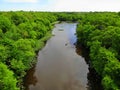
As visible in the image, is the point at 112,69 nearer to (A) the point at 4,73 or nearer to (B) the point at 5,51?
(A) the point at 4,73

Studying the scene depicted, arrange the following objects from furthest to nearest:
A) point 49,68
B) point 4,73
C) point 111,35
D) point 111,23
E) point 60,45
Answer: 1. point 60,45
2. point 111,23
3. point 49,68
4. point 111,35
5. point 4,73

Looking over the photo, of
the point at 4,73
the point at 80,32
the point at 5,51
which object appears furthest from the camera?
the point at 80,32

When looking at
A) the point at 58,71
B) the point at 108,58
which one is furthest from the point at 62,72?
the point at 108,58

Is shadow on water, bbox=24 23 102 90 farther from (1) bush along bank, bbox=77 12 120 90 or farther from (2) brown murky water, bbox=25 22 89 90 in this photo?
(1) bush along bank, bbox=77 12 120 90

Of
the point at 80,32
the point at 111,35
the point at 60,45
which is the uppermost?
the point at 111,35

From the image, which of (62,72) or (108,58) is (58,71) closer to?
(62,72)

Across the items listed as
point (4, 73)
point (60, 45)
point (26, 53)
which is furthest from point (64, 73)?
point (60, 45)

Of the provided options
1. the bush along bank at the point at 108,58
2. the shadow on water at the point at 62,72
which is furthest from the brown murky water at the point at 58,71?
the bush along bank at the point at 108,58

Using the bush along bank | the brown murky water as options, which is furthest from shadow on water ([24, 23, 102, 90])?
the bush along bank
